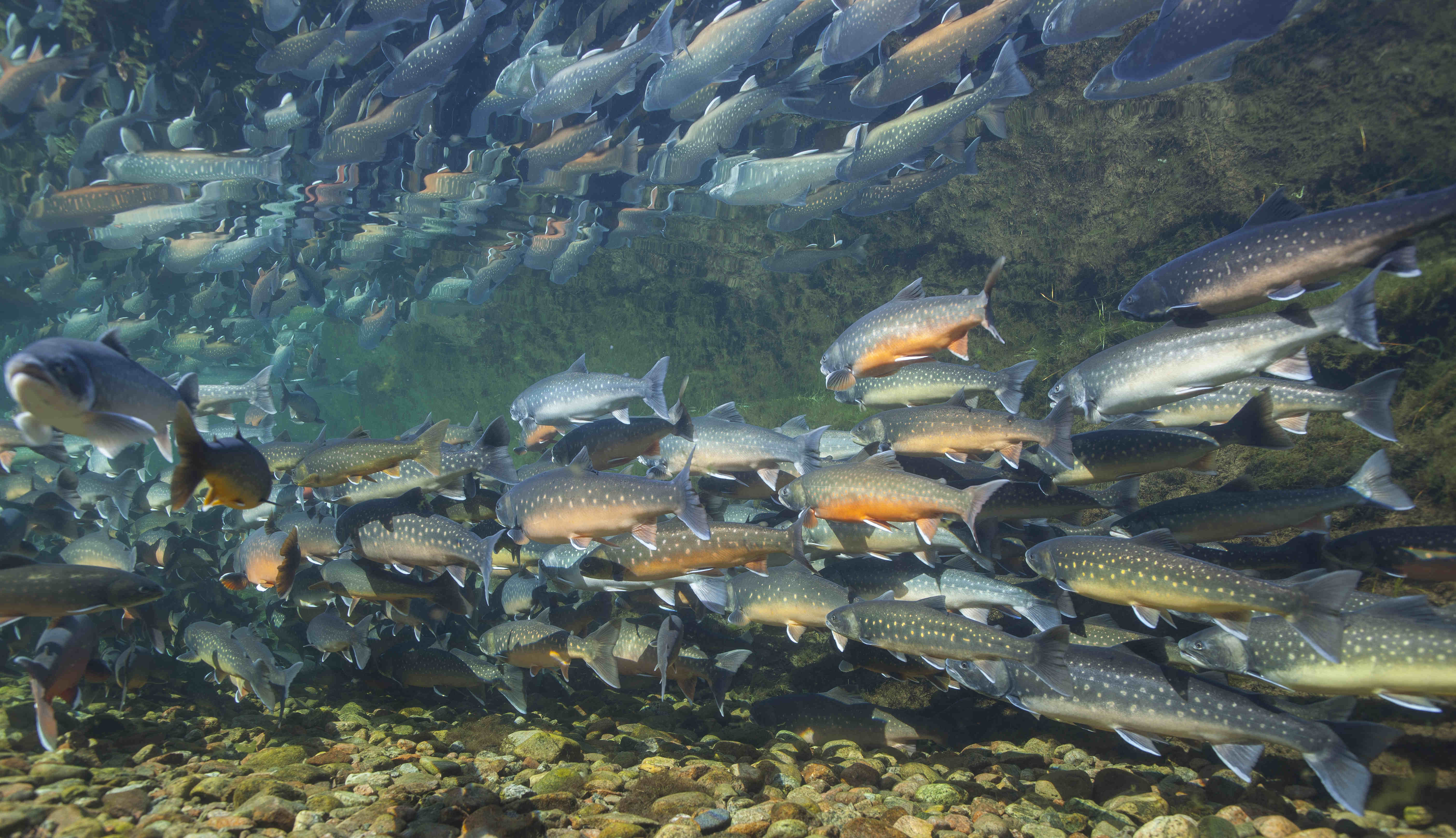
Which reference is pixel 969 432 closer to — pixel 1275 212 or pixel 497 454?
pixel 1275 212

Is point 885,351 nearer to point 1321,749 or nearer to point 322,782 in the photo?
point 1321,749

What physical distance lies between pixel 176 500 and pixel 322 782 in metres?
1.83

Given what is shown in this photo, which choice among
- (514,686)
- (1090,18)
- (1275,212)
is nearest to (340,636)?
(514,686)

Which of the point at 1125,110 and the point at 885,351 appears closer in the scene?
the point at 885,351

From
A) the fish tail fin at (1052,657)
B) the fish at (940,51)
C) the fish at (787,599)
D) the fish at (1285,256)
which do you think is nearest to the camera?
the fish at (1285,256)

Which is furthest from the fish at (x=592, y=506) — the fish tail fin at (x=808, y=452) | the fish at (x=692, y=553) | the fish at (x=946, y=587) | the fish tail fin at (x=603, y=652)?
the fish at (x=946, y=587)

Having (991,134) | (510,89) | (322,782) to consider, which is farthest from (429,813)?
(991,134)

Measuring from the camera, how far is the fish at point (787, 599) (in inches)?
193

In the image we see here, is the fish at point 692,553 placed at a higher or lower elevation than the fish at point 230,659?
higher

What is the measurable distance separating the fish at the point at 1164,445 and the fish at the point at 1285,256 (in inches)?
37.6

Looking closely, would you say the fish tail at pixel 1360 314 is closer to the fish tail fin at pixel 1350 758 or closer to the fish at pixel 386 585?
the fish tail fin at pixel 1350 758

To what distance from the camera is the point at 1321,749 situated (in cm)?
344

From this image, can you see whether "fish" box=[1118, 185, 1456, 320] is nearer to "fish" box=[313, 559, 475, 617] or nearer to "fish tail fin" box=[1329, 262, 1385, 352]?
"fish tail fin" box=[1329, 262, 1385, 352]

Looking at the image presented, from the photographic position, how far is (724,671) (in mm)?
5117
